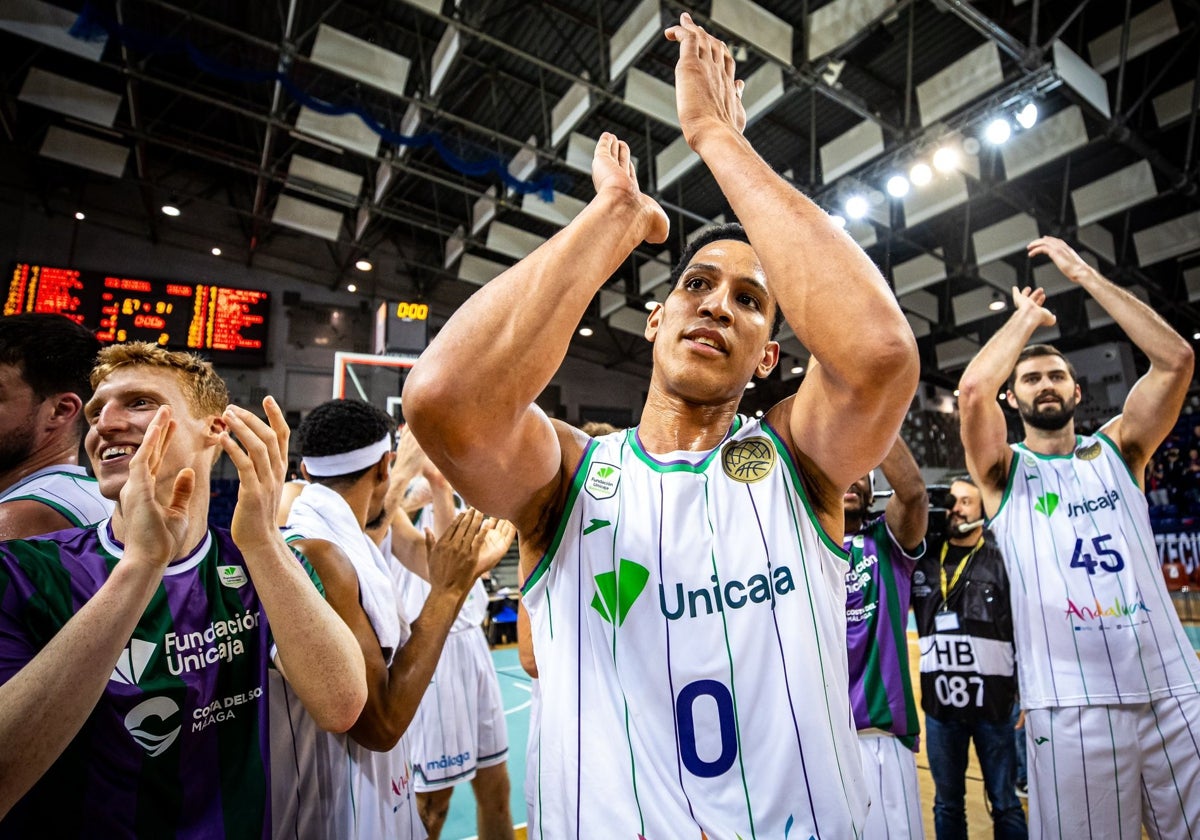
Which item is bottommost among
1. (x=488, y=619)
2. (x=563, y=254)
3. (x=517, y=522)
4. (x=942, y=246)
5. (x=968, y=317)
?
(x=488, y=619)

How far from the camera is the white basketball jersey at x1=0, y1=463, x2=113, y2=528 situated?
1.85m

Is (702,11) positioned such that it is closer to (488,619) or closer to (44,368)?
(44,368)

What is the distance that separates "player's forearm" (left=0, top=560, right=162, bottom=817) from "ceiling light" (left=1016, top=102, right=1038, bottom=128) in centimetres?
860

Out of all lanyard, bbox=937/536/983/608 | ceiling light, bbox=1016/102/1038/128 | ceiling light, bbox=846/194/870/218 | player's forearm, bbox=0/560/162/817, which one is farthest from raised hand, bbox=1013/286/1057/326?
ceiling light, bbox=846/194/870/218

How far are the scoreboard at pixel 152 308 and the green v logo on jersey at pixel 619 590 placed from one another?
38.2 ft

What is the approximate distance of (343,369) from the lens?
19.5 ft

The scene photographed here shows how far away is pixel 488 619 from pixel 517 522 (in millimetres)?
10903

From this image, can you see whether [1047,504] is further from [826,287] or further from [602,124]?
[602,124]

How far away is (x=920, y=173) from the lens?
805 cm

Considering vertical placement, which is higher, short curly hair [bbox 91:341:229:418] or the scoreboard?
the scoreboard

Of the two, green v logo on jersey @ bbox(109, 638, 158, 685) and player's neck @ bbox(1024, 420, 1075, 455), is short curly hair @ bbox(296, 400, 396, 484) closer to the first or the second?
green v logo on jersey @ bbox(109, 638, 158, 685)

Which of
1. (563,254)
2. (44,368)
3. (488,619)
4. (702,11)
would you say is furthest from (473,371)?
(488,619)

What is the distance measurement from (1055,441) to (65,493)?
12.7 feet

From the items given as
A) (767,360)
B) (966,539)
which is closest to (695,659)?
(767,360)
